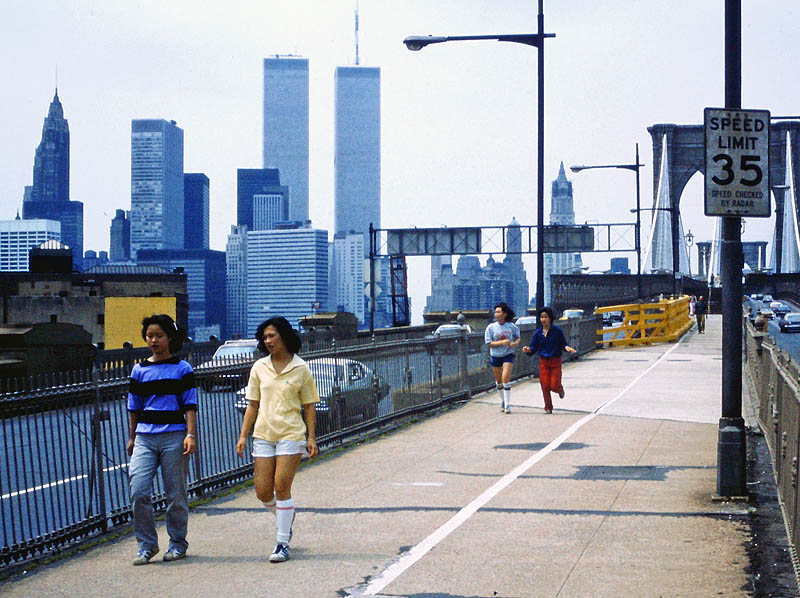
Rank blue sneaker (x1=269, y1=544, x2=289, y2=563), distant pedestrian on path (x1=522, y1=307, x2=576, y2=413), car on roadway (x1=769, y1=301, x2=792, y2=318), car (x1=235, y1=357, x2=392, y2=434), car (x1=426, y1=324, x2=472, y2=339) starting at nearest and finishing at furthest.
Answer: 1. blue sneaker (x1=269, y1=544, x2=289, y2=563)
2. car (x1=235, y1=357, x2=392, y2=434)
3. distant pedestrian on path (x1=522, y1=307, x2=576, y2=413)
4. car (x1=426, y1=324, x2=472, y2=339)
5. car on roadway (x1=769, y1=301, x2=792, y2=318)

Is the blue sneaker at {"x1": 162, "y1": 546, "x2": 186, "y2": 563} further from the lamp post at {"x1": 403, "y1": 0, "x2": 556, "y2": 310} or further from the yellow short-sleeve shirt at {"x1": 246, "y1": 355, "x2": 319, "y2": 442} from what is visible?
the lamp post at {"x1": 403, "y1": 0, "x2": 556, "y2": 310}

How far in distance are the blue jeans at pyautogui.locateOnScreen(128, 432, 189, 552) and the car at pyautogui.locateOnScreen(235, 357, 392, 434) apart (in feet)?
17.8

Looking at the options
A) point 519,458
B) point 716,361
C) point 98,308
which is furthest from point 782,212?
point 519,458

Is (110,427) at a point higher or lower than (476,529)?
higher

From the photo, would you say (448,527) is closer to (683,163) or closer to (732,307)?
(732,307)

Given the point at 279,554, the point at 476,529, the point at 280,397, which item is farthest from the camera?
the point at 476,529

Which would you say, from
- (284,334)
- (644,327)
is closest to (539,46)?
(284,334)

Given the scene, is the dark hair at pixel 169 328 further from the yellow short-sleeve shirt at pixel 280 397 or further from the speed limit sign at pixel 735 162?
the speed limit sign at pixel 735 162

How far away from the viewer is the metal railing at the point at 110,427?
8.76m

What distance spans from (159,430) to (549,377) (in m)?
11.0

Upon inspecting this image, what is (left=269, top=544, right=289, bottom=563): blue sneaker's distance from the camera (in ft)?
27.3

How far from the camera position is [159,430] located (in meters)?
8.40

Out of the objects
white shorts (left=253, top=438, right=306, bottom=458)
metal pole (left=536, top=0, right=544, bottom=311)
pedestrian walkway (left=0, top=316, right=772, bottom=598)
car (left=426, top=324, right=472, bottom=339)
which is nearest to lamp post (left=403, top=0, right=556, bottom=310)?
metal pole (left=536, top=0, right=544, bottom=311)

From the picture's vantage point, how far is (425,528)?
9.54 m
